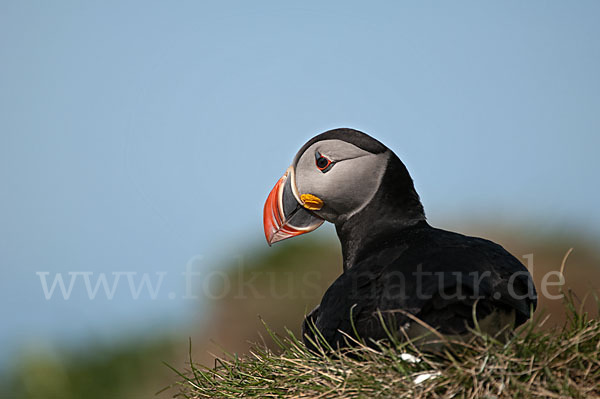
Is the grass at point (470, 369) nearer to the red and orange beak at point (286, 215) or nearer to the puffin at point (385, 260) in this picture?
the puffin at point (385, 260)

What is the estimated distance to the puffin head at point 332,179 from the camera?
4.38m

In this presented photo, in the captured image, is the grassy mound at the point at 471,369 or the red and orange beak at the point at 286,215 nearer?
the grassy mound at the point at 471,369

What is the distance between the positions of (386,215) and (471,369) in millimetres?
1492

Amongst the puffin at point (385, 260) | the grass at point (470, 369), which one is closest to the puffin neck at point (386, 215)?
the puffin at point (385, 260)

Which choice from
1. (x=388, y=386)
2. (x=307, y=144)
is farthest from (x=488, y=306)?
(x=307, y=144)

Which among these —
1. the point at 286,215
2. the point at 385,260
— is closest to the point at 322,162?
the point at 286,215

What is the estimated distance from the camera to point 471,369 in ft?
9.66

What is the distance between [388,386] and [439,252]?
2.55ft

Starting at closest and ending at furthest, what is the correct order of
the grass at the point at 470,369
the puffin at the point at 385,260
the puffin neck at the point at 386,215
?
1. the grass at the point at 470,369
2. the puffin at the point at 385,260
3. the puffin neck at the point at 386,215

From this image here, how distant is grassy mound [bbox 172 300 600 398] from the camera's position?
2908mm

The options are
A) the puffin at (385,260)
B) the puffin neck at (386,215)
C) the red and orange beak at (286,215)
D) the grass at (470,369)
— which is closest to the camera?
the grass at (470,369)

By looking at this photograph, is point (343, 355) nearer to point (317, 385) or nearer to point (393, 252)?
point (317, 385)

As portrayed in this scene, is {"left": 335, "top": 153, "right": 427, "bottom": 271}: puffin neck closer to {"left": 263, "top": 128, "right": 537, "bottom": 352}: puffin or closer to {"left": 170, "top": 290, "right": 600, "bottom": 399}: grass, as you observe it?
{"left": 263, "top": 128, "right": 537, "bottom": 352}: puffin

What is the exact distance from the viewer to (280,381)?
11.7 ft
